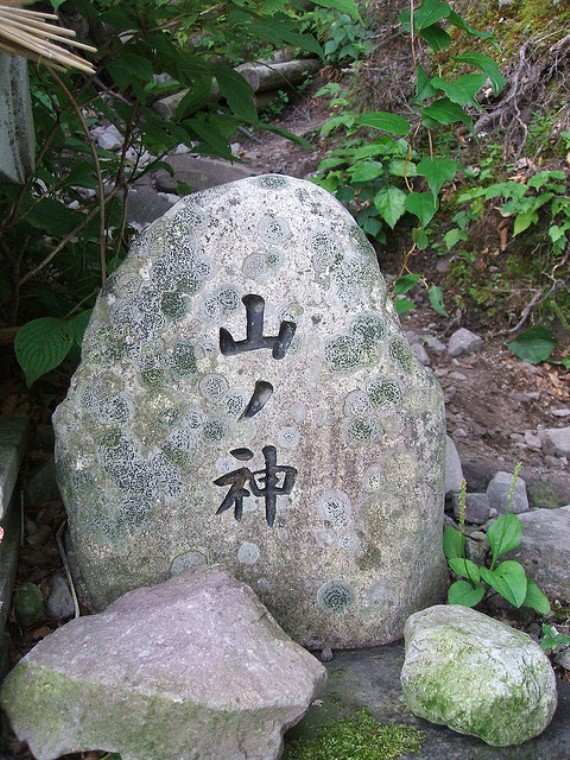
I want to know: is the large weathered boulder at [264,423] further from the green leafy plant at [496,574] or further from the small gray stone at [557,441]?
the small gray stone at [557,441]

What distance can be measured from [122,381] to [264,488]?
535 mm

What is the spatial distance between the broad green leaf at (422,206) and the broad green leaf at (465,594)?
1.15 meters

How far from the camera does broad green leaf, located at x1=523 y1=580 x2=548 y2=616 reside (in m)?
2.44

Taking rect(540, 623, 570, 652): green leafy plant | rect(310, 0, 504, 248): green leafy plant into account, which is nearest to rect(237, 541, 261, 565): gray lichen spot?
rect(540, 623, 570, 652): green leafy plant

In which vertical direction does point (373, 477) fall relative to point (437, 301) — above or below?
below

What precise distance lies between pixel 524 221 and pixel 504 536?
238 cm

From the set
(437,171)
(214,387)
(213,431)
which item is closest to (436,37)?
(437,171)

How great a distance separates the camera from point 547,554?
276cm

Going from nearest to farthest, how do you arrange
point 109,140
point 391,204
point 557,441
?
point 557,441 < point 391,204 < point 109,140

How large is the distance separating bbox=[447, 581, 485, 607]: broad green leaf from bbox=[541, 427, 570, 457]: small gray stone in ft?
4.80

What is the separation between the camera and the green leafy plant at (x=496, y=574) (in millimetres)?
2402

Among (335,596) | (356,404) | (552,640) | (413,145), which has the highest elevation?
(413,145)

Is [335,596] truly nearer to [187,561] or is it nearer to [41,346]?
[187,561]

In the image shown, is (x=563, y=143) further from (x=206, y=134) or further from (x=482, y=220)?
(x=206, y=134)
